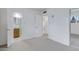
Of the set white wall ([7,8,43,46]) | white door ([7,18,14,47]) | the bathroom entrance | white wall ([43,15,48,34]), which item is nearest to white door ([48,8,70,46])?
white wall ([43,15,48,34])

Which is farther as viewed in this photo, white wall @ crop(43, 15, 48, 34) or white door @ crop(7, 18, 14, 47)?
white wall @ crop(43, 15, 48, 34)

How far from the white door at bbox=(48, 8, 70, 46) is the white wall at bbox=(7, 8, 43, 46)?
248 millimetres

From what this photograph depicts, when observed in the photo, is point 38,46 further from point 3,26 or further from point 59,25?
point 3,26

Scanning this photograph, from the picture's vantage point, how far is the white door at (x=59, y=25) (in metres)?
2.15

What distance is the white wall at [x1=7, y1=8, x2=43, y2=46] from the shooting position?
7.15 ft

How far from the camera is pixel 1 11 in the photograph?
82.7 inches

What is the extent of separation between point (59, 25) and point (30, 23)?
26.8 inches

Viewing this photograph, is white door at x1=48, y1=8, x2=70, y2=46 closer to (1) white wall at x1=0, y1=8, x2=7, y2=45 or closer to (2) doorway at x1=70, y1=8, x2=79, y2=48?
(2) doorway at x1=70, y1=8, x2=79, y2=48

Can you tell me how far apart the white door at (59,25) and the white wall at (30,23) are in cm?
25

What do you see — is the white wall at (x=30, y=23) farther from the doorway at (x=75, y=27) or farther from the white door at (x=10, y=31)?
the doorway at (x=75, y=27)

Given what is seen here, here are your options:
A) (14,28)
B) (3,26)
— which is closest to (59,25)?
(14,28)
